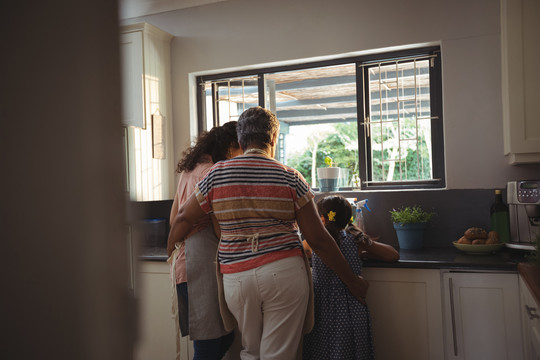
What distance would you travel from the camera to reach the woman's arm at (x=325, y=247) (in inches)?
63.4

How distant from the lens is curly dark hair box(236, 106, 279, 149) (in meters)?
1.62

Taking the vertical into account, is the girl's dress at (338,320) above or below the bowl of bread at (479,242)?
below

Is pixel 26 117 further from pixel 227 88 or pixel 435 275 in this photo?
pixel 227 88

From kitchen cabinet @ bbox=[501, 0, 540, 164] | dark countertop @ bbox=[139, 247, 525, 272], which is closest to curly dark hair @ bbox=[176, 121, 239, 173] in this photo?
dark countertop @ bbox=[139, 247, 525, 272]

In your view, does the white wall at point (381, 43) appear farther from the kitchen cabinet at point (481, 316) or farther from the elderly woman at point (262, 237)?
the elderly woman at point (262, 237)

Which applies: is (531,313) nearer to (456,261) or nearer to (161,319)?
(456,261)

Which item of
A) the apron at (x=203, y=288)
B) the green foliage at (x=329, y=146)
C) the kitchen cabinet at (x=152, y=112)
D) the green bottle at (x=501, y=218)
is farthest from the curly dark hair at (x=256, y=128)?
the green foliage at (x=329, y=146)

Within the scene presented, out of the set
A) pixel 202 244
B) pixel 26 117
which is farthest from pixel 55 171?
pixel 202 244

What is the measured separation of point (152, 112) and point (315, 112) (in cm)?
307

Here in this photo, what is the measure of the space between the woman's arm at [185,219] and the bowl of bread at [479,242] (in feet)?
4.65

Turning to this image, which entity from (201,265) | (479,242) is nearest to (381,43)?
(479,242)

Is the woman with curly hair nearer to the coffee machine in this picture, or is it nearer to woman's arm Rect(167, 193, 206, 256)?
woman's arm Rect(167, 193, 206, 256)

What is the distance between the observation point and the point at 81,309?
18cm

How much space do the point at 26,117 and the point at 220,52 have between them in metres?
3.09
